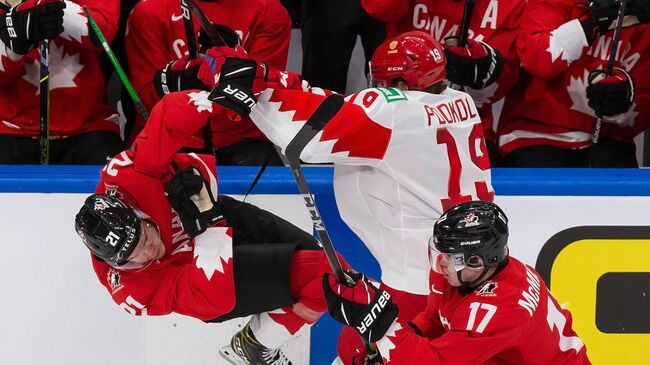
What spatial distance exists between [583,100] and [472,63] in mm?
487

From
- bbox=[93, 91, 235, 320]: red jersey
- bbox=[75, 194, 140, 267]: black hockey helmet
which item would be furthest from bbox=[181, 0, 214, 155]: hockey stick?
bbox=[75, 194, 140, 267]: black hockey helmet

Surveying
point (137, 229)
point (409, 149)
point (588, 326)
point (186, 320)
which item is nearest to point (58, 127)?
point (186, 320)

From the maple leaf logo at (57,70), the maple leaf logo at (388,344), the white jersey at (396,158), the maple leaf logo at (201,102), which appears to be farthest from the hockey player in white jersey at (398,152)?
the maple leaf logo at (57,70)

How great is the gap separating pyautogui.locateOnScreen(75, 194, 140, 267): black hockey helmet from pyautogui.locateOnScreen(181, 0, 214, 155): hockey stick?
2.70 ft

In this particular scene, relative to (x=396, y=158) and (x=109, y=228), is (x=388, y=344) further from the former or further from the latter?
(x=109, y=228)

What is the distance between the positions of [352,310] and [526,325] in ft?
Answer: 1.32

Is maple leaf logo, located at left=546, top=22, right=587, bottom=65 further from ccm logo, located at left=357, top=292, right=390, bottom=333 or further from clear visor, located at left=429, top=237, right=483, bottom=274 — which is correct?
ccm logo, located at left=357, top=292, right=390, bottom=333

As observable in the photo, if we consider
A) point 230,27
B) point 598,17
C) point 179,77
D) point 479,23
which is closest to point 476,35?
point 479,23

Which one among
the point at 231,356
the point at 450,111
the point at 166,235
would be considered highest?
the point at 450,111

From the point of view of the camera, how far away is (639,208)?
10.2 feet

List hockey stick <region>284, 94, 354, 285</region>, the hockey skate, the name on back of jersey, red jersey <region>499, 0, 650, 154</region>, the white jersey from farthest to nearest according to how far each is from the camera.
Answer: red jersey <region>499, 0, 650, 154</region>
the hockey skate
the name on back of jersey
the white jersey
hockey stick <region>284, 94, 354, 285</region>

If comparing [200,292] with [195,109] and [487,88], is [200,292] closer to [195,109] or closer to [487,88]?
[195,109]

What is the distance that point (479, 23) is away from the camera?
3561 millimetres

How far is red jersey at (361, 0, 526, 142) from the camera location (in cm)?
354
